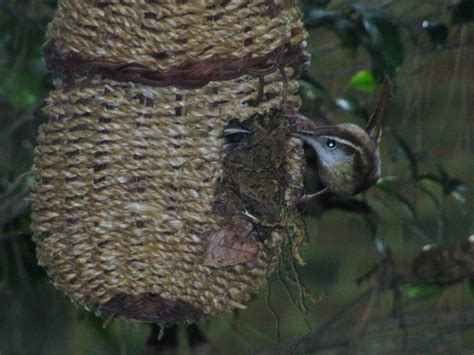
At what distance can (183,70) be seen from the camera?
170 cm

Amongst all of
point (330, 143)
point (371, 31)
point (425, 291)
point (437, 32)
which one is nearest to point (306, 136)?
point (330, 143)

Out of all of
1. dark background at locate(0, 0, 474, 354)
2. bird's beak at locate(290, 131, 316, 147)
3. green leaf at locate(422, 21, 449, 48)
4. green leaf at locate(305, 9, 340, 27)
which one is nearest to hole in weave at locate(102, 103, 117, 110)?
bird's beak at locate(290, 131, 316, 147)

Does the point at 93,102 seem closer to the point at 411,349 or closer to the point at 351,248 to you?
the point at 411,349

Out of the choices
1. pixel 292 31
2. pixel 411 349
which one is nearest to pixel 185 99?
pixel 292 31

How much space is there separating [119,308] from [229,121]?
1.26ft

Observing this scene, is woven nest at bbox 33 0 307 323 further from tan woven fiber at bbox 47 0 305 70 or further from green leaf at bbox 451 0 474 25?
green leaf at bbox 451 0 474 25

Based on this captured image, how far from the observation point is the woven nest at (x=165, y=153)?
1.71 meters

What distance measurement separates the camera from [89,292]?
181 centimetres

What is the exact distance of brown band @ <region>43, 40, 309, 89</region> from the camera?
1.70m

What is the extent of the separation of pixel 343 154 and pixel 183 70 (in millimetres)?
379

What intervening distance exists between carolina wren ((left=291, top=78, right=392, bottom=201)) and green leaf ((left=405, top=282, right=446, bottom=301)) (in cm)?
87

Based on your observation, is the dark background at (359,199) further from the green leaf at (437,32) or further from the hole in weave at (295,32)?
the hole in weave at (295,32)

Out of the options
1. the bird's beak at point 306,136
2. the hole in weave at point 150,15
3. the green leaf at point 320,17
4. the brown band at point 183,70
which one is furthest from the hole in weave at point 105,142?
the green leaf at point 320,17

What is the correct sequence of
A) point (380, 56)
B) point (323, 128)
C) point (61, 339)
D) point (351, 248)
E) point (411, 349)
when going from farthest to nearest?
point (351, 248) → point (61, 339) → point (411, 349) → point (380, 56) → point (323, 128)
